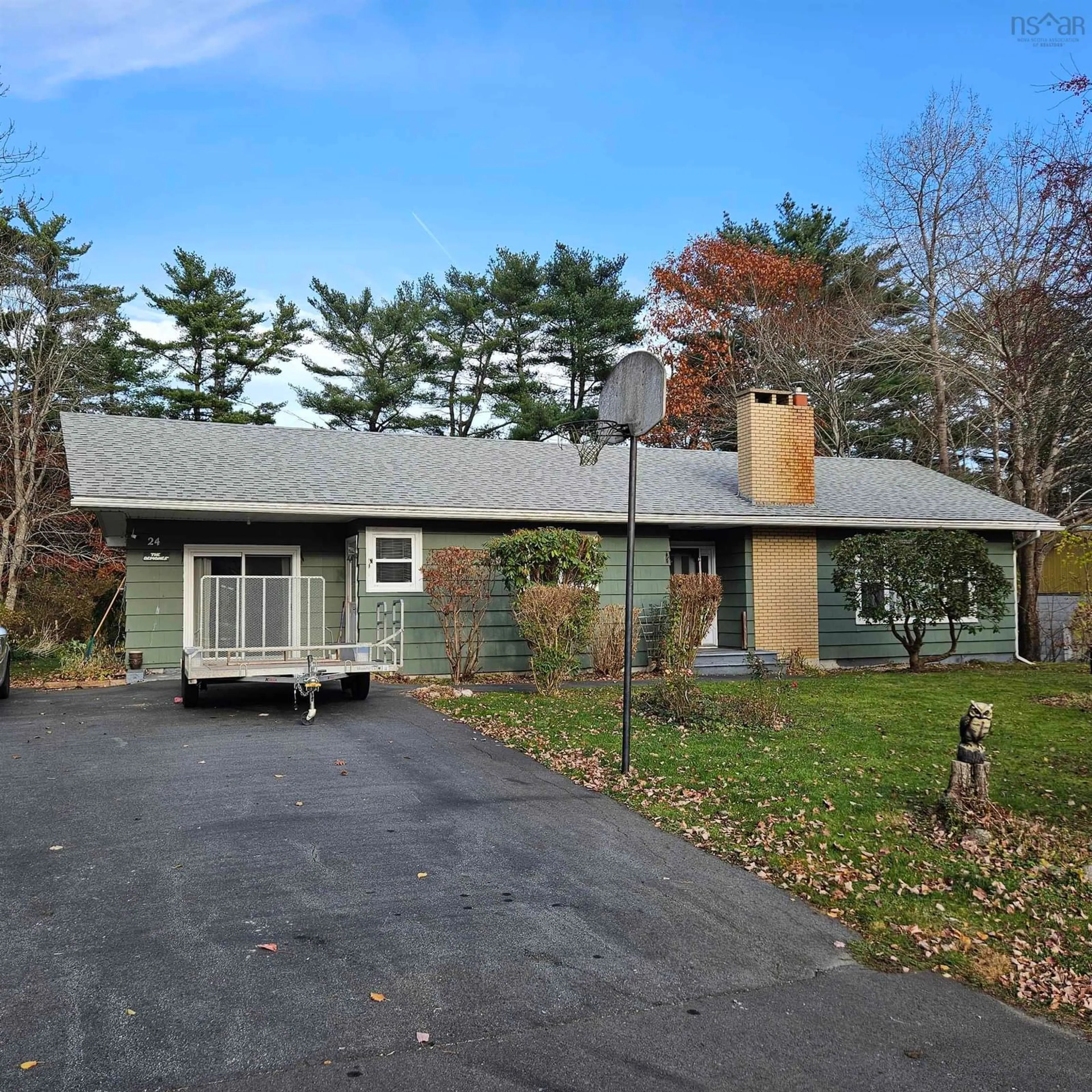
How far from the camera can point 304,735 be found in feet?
27.0

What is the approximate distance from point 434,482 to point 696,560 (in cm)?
525

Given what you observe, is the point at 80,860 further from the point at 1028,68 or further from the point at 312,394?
the point at 312,394

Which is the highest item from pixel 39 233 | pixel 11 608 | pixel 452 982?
pixel 39 233

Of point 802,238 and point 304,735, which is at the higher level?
point 802,238

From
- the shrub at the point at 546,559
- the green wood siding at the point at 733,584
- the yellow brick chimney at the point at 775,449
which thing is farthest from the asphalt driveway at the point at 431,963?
the yellow brick chimney at the point at 775,449

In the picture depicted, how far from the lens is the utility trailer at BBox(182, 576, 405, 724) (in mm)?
9094

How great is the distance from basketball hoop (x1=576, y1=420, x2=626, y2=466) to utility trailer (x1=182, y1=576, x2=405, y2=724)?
10.4 feet

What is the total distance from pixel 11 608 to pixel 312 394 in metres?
13.1

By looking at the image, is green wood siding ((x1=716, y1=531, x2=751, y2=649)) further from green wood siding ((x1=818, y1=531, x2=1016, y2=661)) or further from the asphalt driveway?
the asphalt driveway

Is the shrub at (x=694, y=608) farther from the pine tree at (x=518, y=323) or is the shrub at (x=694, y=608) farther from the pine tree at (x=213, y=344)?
the pine tree at (x=213, y=344)

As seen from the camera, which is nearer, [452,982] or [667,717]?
[452,982]

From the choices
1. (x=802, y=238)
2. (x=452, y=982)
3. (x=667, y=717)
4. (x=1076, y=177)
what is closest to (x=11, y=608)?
(x=667, y=717)

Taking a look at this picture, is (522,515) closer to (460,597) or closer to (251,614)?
(460,597)

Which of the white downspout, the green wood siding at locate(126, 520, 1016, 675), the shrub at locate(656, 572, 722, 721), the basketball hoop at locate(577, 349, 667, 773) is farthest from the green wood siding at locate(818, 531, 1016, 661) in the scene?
the basketball hoop at locate(577, 349, 667, 773)
